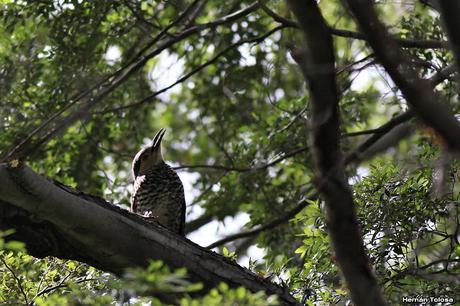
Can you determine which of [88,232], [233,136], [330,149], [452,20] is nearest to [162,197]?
[233,136]

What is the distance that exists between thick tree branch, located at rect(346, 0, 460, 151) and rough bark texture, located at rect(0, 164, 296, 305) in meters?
1.42

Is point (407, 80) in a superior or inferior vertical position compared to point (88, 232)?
superior

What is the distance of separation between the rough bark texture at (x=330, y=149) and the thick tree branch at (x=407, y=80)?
14cm

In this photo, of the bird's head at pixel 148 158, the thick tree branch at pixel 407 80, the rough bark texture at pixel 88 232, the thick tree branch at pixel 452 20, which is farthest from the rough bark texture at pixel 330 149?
the bird's head at pixel 148 158

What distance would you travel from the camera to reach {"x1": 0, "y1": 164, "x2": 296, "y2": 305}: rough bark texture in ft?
10.8

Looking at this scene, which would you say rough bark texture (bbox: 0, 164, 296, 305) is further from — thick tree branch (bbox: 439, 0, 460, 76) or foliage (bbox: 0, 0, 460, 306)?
thick tree branch (bbox: 439, 0, 460, 76)

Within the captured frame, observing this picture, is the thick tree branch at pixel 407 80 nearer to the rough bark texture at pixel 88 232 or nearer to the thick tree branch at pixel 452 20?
the thick tree branch at pixel 452 20

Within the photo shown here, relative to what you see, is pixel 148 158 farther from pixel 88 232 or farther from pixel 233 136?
pixel 88 232

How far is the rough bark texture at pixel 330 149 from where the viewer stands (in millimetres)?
2666

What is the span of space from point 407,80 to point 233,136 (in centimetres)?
608

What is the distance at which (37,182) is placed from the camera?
328cm

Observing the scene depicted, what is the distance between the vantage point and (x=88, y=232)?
346cm

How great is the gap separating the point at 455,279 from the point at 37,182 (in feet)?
7.07

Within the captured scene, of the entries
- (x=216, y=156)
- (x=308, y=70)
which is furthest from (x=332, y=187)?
(x=216, y=156)
